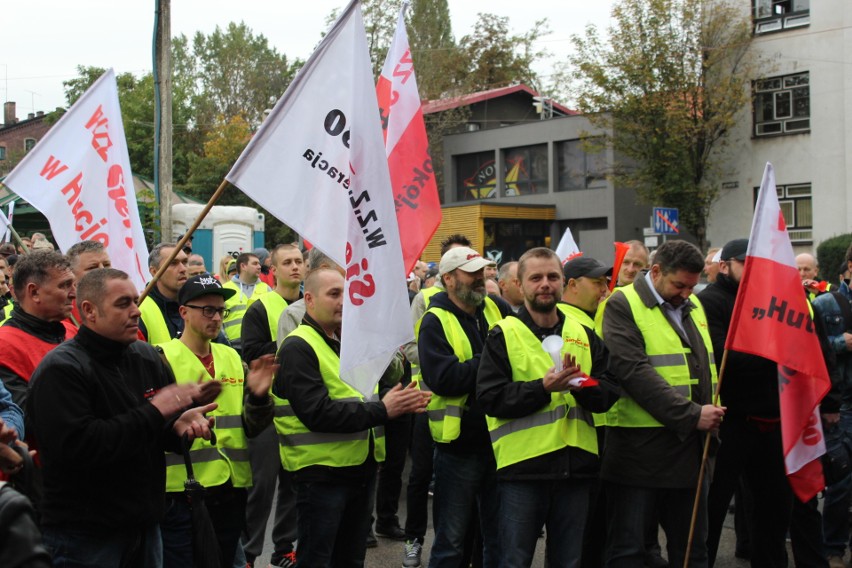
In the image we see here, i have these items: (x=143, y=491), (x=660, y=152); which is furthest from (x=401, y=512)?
(x=660, y=152)

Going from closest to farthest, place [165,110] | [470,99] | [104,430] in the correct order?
[104,430]
[165,110]
[470,99]

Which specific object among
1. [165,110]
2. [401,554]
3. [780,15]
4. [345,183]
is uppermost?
[780,15]

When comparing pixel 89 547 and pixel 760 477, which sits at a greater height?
pixel 89 547

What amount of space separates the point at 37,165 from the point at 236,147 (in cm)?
3824

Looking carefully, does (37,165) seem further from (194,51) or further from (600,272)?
(194,51)

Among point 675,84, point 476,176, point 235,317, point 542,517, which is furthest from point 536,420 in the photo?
point 476,176

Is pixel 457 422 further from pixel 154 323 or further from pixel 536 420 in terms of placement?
pixel 154 323

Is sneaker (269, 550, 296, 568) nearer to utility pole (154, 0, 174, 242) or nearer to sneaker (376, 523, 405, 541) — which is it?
sneaker (376, 523, 405, 541)

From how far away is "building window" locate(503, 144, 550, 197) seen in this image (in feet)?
122

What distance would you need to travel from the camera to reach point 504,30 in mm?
43688

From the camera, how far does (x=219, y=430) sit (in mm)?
5078

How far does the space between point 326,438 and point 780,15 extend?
97.6 feet

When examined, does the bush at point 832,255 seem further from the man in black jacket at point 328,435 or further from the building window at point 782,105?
the man in black jacket at point 328,435

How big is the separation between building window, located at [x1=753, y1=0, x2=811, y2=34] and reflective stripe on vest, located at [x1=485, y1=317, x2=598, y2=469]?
28.7 meters
